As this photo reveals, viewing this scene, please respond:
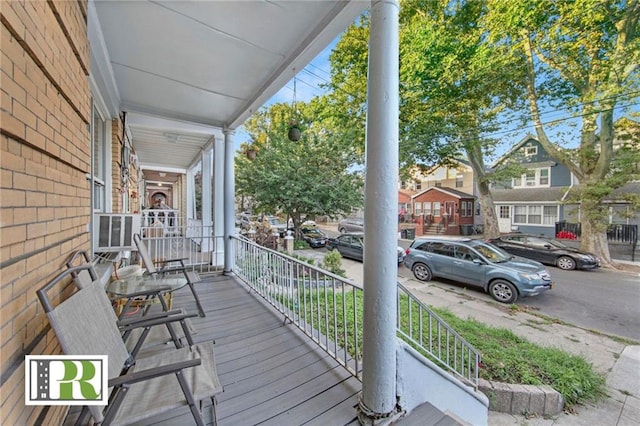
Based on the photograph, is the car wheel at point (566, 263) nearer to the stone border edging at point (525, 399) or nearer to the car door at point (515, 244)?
the car door at point (515, 244)

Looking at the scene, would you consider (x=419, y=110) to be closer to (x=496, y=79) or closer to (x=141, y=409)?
(x=496, y=79)

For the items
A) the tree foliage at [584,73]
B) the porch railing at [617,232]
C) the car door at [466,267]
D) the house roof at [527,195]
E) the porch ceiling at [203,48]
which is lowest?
the car door at [466,267]

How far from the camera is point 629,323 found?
4.61 m

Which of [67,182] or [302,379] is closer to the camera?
[67,182]

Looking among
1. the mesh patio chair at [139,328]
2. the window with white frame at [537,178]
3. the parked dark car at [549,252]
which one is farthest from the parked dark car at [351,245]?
the window with white frame at [537,178]

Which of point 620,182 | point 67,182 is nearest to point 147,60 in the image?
point 67,182

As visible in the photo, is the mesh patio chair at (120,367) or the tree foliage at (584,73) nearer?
the mesh patio chair at (120,367)

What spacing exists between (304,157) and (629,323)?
9.70 m

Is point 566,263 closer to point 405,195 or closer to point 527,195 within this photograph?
point 527,195

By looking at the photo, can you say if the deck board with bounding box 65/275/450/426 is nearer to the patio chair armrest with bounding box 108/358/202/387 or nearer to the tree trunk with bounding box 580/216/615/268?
the patio chair armrest with bounding box 108/358/202/387

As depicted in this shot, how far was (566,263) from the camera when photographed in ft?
26.2

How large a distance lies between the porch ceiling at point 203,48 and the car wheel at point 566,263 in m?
9.74

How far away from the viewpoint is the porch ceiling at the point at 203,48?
1.95 meters

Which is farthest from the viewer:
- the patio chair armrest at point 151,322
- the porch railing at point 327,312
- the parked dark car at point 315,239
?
the parked dark car at point 315,239
